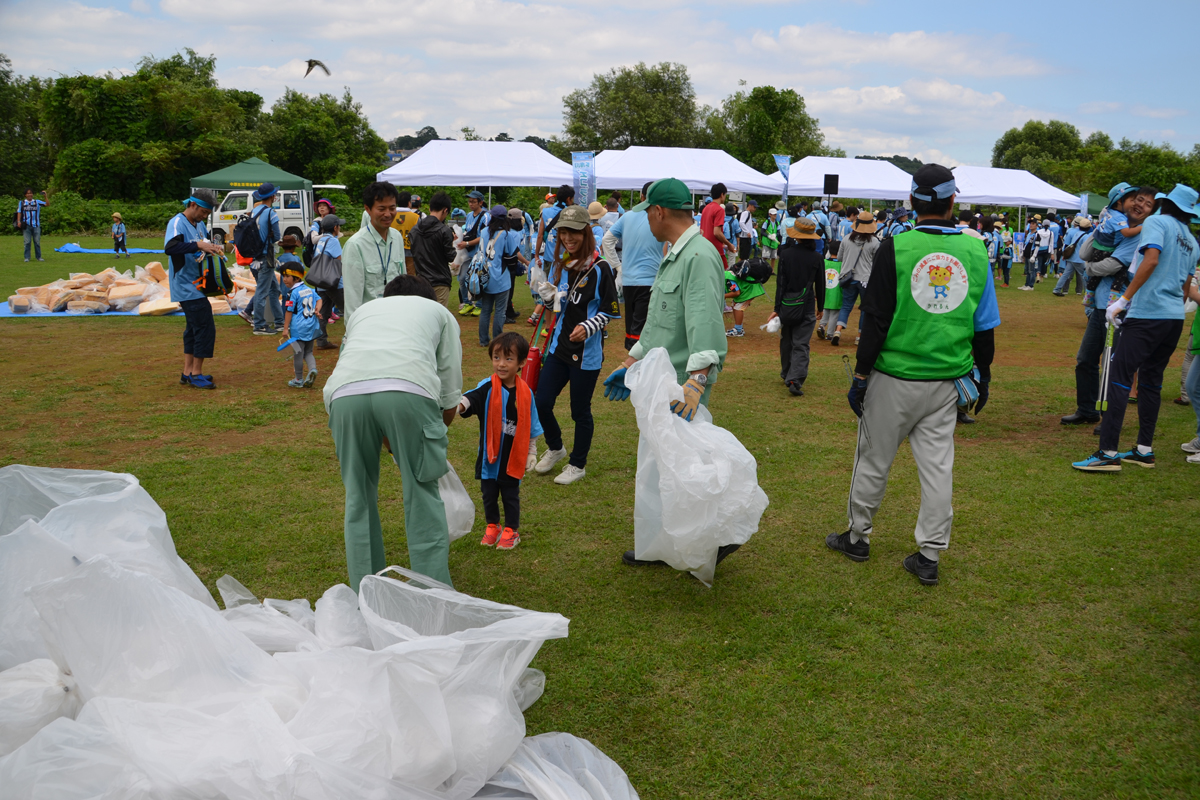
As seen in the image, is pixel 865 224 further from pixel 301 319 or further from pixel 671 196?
pixel 671 196

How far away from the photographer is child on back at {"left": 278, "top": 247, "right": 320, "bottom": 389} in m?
8.28

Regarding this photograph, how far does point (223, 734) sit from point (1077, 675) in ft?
10.7

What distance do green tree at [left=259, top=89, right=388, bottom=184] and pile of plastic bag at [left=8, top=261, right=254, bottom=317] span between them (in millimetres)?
28920

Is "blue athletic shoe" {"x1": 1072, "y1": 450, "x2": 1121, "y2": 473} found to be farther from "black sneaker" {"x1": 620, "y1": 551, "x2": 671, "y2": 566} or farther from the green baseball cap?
the green baseball cap

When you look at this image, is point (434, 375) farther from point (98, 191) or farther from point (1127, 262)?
point (98, 191)

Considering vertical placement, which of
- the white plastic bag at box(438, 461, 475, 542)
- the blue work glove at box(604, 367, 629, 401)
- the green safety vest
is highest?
the green safety vest

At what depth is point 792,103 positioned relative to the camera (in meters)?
56.3

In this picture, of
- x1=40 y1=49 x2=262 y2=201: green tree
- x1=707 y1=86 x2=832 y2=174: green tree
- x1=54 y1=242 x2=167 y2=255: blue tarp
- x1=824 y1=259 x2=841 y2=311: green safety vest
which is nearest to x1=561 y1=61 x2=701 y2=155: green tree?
x1=707 y1=86 x2=832 y2=174: green tree

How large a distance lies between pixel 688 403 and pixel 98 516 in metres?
2.48

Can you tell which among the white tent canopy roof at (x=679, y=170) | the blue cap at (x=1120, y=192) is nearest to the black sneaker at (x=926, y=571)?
the blue cap at (x=1120, y=192)

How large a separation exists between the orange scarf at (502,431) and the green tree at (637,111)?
63288 mm

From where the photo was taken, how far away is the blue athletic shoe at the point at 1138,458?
604cm

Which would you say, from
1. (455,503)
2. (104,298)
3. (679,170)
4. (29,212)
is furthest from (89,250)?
(455,503)

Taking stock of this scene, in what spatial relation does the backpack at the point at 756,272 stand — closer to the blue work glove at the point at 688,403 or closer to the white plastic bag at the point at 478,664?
the blue work glove at the point at 688,403
